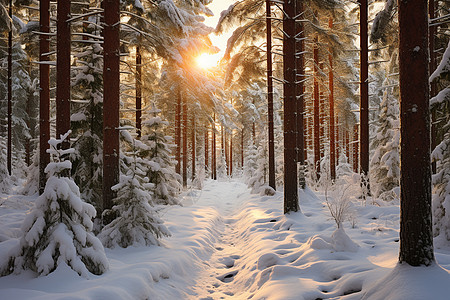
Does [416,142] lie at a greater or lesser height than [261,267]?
greater

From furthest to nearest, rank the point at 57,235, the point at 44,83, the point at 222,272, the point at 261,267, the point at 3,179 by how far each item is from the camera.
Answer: the point at 3,179 < the point at 44,83 < the point at 222,272 < the point at 261,267 < the point at 57,235

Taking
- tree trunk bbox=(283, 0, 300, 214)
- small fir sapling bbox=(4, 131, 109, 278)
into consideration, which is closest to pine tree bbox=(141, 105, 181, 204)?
tree trunk bbox=(283, 0, 300, 214)

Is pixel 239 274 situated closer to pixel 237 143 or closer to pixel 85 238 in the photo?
pixel 85 238

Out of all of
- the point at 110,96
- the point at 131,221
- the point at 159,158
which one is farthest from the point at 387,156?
the point at 110,96

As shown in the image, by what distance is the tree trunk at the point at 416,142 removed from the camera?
12.3ft

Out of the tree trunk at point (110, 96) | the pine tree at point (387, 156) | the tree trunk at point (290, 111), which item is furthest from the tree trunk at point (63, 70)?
the pine tree at point (387, 156)

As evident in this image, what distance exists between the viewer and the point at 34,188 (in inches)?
480

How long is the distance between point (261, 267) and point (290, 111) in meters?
5.28

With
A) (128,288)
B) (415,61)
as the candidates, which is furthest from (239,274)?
(415,61)

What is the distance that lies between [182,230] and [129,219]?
2.54m

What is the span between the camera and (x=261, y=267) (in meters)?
5.71

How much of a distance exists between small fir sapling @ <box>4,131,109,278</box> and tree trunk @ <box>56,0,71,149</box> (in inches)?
84.2

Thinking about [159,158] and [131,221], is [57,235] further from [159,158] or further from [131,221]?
[159,158]

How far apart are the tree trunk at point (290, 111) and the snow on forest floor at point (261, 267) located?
0.75 meters
